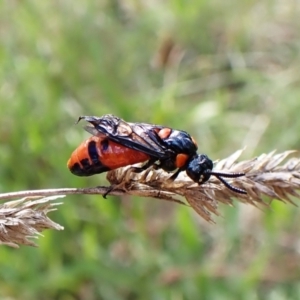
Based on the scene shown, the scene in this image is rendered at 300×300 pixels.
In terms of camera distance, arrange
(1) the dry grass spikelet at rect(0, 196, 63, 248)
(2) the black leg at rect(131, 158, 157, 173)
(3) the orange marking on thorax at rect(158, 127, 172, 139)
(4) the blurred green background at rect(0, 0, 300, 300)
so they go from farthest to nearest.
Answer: (4) the blurred green background at rect(0, 0, 300, 300) < (3) the orange marking on thorax at rect(158, 127, 172, 139) < (2) the black leg at rect(131, 158, 157, 173) < (1) the dry grass spikelet at rect(0, 196, 63, 248)

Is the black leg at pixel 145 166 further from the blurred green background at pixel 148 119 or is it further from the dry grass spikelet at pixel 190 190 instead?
the blurred green background at pixel 148 119

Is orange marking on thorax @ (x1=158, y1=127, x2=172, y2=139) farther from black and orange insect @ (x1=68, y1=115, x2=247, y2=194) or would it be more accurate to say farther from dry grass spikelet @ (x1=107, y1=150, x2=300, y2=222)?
dry grass spikelet @ (x1=107, y1=150, x2=300, y2=222)

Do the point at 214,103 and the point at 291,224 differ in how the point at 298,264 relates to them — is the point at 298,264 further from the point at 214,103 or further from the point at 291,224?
the point at 214,103

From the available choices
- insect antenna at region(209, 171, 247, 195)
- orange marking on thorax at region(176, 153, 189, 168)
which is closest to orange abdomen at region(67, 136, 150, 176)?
orange marking on thorax at region(176, 153, 189, 168)

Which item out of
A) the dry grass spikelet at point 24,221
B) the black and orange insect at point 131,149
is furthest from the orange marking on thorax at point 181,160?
the dry grass spikelet at point 24,221

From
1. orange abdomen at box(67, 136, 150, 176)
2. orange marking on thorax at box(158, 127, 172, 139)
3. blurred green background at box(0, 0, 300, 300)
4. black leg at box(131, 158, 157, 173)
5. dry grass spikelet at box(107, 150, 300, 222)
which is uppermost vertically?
blurred green background at box(0, 0, 300, 300)

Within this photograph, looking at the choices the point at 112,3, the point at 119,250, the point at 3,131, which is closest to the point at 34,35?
the point at 3,131

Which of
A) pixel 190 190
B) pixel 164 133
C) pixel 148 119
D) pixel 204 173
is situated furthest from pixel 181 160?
pixel 148 119

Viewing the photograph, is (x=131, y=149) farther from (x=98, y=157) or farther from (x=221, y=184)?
(x=221, y=184)
